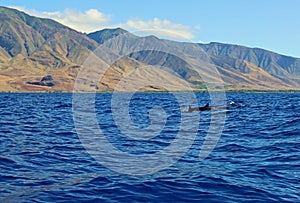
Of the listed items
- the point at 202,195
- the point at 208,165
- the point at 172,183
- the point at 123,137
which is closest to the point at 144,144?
the point at 123,137

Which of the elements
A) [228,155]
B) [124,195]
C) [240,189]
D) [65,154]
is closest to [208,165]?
[228,155]

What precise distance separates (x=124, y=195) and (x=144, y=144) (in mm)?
11421

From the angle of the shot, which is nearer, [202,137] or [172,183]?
[172,183]

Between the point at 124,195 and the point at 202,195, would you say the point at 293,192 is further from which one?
the point at 124,195

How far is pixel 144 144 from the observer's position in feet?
79.8

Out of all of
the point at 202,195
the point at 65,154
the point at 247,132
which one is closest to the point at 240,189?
the point at 202,195

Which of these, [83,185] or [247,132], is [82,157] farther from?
[247,132]

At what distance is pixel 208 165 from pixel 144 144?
7.31 m

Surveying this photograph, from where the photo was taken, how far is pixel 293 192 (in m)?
13.4

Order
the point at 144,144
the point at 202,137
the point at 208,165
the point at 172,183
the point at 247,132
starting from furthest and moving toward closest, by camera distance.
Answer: the point at 247,132, the point at 202,137, the point at 144,144, the point at 208,165, the point at 172,183

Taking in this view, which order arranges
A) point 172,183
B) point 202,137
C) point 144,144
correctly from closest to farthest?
point 172,183, point 144,144, point 202,137

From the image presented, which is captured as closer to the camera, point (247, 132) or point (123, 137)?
point (123, 137)

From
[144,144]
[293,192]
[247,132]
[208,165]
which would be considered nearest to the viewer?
[293,192]

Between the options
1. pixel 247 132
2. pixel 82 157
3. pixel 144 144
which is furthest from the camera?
pixel 247 132
